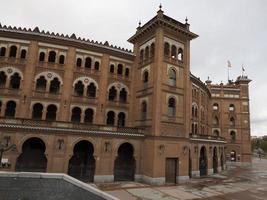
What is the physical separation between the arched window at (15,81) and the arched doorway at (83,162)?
1093 cm

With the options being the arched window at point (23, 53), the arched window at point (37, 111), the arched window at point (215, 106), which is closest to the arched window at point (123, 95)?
the arched window at point (37, 111)

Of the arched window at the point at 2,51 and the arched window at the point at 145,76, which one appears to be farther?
the arched window at the point at 145,76

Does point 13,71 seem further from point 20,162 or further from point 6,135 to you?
point 20,162

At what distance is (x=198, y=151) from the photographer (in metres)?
35.4

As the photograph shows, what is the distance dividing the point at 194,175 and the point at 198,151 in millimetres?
3596

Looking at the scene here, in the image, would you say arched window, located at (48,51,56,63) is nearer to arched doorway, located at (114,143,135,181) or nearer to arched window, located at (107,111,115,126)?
arched window, located at (107,111,115,126)

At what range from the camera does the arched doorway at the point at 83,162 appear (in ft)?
89.7

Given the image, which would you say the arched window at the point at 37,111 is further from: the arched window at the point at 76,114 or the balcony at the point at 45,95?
the arched window at the point at 76,114

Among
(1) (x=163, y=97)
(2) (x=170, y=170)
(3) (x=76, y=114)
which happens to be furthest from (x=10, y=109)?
(2) (x=170, y=170)

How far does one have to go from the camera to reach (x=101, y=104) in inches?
1248

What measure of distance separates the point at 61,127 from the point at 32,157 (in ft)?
18.0

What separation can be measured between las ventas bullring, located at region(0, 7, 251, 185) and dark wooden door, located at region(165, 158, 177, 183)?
119mm

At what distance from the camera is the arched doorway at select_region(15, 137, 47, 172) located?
85.8 feet

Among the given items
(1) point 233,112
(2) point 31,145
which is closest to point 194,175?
(2) point 31,145
